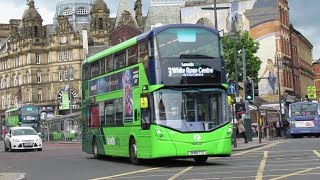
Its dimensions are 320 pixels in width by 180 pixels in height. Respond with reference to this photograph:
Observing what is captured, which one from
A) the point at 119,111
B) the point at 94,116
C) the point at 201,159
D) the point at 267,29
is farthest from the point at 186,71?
the point at 267,29

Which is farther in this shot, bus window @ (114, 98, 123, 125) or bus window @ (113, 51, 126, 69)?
bus window @ (114, 98, 123, 125)

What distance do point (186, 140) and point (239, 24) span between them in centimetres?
7058

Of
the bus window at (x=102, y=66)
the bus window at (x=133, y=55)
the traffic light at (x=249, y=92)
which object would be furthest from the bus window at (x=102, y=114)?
the traffic light at (x=249, y=92)

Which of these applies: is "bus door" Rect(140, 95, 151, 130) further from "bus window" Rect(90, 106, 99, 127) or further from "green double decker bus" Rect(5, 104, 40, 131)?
"green double decker bus" Rect(5, 104, 40, 131)

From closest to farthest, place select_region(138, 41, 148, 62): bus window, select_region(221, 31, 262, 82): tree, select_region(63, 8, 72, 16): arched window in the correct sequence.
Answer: select_region(138, 41, 148, 62): bus window < select_region(221, 31, 262, 82): tree < select_region(63, 8, 72, 16): arched window

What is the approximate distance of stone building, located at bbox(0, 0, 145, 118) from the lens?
120062mm

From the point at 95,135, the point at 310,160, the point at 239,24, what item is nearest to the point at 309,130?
the point at 95,135

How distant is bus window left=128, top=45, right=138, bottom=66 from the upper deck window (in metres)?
1.68

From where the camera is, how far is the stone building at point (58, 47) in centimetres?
12006

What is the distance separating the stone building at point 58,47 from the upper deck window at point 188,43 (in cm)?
9391

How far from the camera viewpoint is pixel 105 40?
A: 406ft

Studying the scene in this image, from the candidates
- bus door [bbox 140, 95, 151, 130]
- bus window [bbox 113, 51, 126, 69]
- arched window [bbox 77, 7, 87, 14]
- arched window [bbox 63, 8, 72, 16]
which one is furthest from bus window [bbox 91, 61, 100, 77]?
arched window [bbox 77, 7, 87, 14]

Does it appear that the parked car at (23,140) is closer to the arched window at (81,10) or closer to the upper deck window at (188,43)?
the upper deck window at (188,43)

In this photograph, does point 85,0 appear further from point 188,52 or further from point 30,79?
point 188,52
